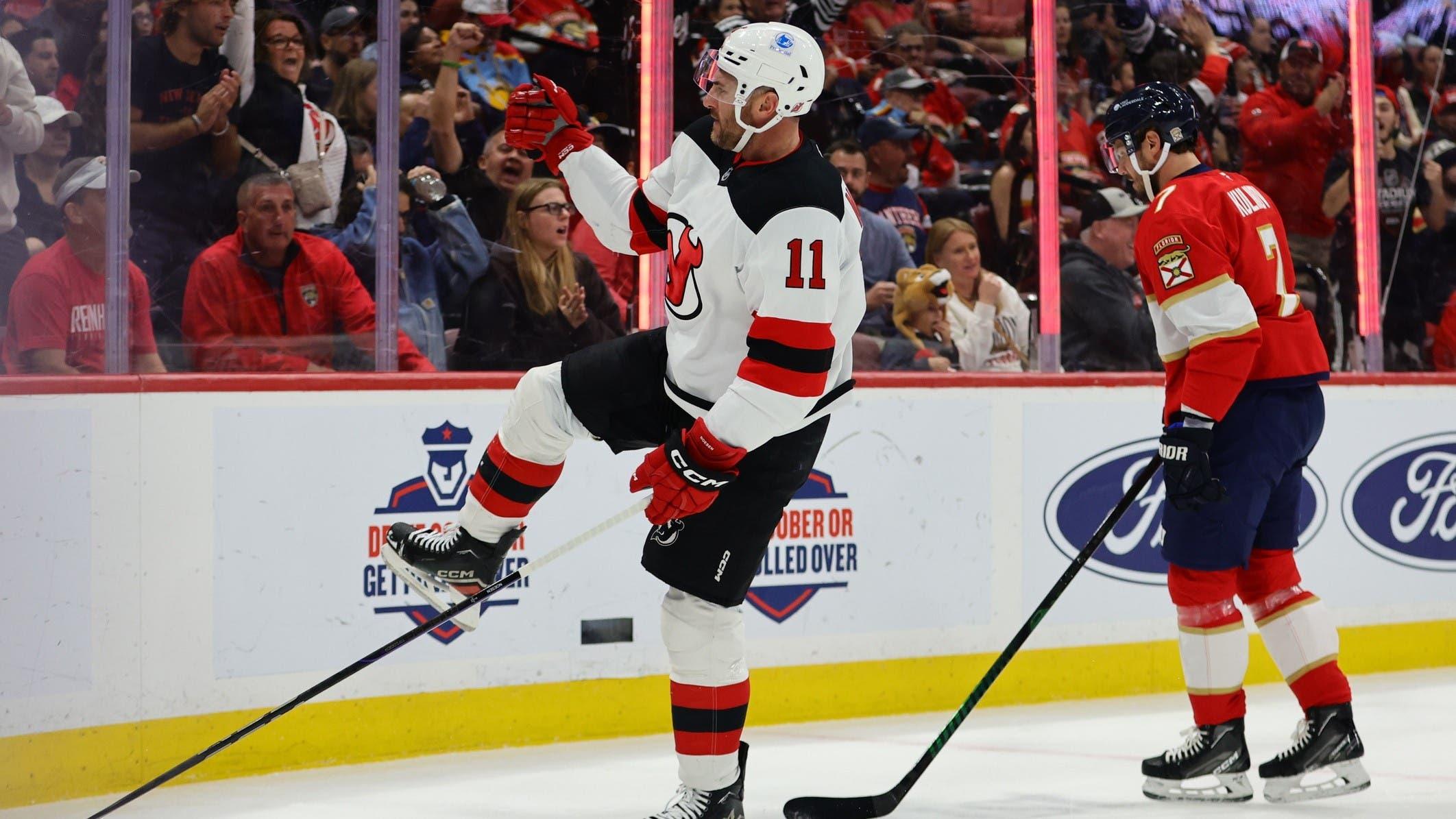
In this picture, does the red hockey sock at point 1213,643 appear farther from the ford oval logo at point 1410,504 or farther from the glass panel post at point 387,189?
the ford oval logo at point 1410,504

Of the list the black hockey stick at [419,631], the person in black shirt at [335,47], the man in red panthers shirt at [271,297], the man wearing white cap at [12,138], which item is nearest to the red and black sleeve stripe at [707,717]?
the black hockey stick at [419,631]

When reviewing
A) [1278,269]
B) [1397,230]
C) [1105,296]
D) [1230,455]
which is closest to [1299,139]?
[1397,230]

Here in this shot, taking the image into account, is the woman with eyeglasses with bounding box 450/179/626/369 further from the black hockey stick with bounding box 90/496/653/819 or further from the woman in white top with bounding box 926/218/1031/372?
the black hockey stick with bounding box 90/496/653/819

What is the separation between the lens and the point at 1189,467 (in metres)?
3.54

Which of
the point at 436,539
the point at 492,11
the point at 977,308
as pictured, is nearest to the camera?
the point at 436,539

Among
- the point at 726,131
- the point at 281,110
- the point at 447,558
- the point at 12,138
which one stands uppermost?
the point at 281,110

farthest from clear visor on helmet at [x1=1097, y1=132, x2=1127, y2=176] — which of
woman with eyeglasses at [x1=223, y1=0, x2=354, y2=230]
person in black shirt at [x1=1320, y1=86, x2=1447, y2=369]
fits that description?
person in black shirt at [x1=1320, y1=86, x2=1447, y2=369]

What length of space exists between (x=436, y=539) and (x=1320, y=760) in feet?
6.33

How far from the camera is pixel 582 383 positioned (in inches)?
124

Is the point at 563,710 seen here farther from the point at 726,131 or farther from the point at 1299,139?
the point at 1299,139

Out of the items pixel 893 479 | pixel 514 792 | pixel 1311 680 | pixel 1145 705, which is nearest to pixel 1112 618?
pixel 1145 705

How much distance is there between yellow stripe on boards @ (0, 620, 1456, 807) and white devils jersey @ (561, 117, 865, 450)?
1.48m

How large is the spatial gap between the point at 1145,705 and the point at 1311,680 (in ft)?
4.55

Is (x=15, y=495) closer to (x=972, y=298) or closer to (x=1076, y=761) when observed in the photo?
(x=1076, y=761)
